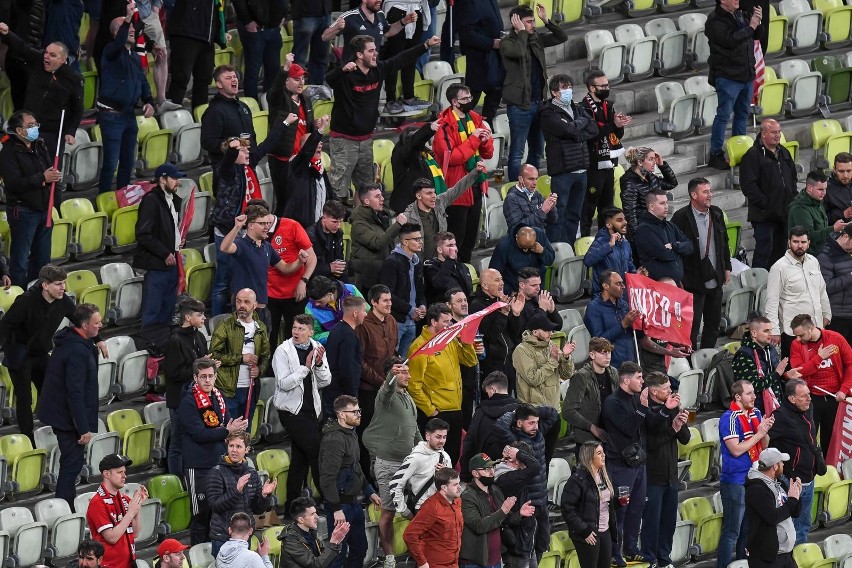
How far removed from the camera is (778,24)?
2236 centimetres

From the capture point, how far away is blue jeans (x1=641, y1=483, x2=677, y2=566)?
15438 millimetres

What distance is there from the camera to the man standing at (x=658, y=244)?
56.0 ft

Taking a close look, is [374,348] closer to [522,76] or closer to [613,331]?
[613,331]

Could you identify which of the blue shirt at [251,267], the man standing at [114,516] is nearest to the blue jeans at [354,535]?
the man standing at [114,516]

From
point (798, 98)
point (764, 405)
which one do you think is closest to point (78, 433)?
point (764, 405)

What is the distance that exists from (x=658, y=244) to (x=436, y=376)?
284 centimetres

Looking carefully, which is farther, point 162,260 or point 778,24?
point 778,24

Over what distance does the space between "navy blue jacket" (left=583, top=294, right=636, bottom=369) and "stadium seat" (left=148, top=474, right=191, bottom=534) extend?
3.55 metres

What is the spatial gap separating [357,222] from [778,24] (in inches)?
310

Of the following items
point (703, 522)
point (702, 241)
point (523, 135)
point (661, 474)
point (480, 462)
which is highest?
point (523, 135)

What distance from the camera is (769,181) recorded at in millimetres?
18469

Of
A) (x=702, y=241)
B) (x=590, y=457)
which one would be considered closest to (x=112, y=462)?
(x=590, y=457)

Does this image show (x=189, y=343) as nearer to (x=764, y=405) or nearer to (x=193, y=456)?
(x=193, y=456)

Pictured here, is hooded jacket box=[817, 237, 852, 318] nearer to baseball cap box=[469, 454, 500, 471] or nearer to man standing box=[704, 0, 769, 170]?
man standing box=[704, 0, 769, 170]
